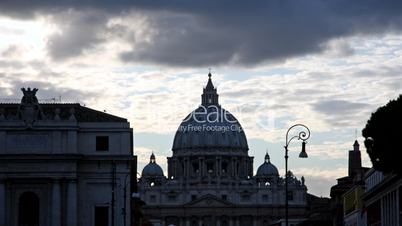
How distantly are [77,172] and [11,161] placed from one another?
4.18m

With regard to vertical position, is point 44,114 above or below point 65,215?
above

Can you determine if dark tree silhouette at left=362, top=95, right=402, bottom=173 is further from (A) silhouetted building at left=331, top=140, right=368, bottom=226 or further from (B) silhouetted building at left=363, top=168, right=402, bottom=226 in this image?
(A) silhouetted building at left=331, top=140, right=368, bottom=226

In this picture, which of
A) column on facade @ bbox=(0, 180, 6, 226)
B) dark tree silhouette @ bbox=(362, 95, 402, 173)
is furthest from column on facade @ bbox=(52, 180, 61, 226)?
dark tree silhouette @ bbox=(362, 95, 402, 173)

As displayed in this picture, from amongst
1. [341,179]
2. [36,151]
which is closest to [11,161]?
[36,151]

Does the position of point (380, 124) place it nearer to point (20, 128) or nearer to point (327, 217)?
point (20, 128)

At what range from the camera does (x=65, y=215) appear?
103812 millimetres

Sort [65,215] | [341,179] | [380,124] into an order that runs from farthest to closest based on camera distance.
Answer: [341,179] → [65,215] → [380,124]

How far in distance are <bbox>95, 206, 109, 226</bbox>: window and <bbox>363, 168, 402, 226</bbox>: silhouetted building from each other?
52.0 ft

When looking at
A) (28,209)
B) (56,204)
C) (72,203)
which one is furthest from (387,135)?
(28,209)

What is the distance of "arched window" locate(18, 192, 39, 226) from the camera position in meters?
104

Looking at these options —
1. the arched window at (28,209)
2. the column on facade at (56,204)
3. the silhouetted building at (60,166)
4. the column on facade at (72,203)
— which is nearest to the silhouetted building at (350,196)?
the silhouetted building at (60,166)

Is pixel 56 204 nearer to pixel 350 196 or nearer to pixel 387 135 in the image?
pixel 350 196

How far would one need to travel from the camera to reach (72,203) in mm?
103875

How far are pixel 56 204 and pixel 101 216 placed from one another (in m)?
2.87
